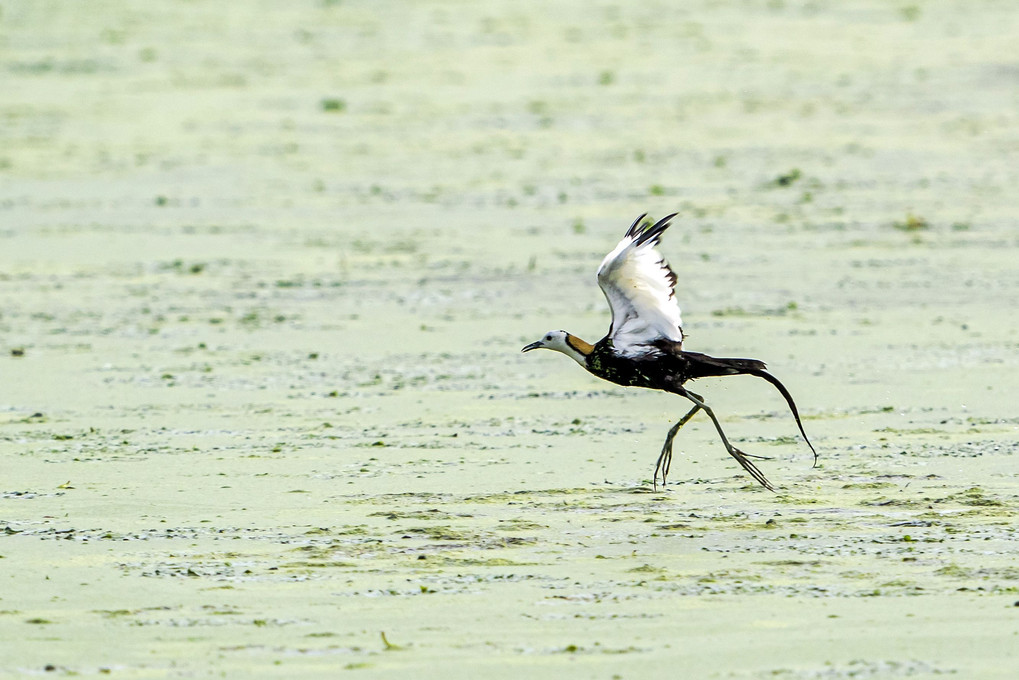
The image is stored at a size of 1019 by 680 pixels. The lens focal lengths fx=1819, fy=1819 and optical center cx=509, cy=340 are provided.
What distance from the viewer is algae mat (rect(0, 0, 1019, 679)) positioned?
5.50 metres

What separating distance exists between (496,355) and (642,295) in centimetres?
259

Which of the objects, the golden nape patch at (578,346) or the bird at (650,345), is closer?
the bird at (650,345)

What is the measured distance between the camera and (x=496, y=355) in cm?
966

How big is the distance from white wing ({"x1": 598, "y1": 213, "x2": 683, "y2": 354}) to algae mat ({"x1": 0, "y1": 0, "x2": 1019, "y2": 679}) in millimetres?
582

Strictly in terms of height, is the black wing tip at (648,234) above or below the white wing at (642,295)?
above

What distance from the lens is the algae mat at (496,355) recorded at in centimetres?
550

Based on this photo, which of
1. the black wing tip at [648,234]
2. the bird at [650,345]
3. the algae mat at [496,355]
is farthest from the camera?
the bird at [650,345]

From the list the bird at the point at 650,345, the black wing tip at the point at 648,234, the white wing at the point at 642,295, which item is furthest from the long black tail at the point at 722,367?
the black wing tip at the point at 648,234

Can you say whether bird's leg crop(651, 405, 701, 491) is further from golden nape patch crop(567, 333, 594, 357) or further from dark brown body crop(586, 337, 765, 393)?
golden nape patch crop(567, 333, 594, 357)

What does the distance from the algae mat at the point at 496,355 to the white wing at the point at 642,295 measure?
58 centimetres

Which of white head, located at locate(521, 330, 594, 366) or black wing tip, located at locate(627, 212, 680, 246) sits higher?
black wing tip, located at locate(627, 212, 680, 246)

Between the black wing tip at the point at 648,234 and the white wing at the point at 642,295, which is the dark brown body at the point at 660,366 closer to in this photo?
the white wing at the point at 642,295

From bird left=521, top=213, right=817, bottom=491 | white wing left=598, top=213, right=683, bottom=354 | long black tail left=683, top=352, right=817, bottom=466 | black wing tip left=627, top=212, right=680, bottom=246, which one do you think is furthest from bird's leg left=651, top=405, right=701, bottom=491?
black wing tip left=627, top=212, right=680, bottom=246

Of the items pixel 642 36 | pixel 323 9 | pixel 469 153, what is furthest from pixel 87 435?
pixel 323 9
